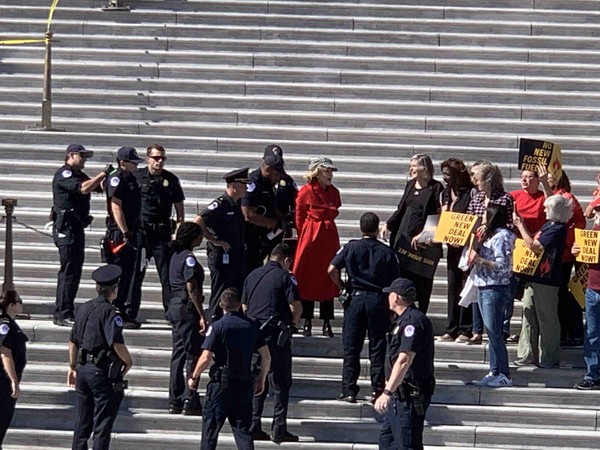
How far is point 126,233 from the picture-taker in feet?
48.9

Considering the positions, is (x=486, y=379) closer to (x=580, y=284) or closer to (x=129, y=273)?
(x=580, y=284)

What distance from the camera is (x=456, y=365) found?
47.3ft

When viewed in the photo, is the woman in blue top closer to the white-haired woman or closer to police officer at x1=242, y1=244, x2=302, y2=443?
the white-haired woman

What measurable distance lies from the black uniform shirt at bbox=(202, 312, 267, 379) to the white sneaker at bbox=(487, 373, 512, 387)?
2510 mm

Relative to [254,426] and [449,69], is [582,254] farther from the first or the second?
[449,69]

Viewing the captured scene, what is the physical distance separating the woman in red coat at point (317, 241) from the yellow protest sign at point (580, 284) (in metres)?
2.17

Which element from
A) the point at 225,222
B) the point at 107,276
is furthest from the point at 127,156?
the point at 107,276

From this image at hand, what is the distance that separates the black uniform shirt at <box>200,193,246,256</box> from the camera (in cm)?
1450

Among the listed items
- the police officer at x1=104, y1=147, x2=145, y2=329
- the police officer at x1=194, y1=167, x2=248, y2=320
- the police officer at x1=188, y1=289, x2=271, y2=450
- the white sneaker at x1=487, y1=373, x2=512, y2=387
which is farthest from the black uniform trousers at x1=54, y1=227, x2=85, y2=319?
the white sneaker at x1=487, y1=373, x2=512, y2=387

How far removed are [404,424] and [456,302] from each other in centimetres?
258

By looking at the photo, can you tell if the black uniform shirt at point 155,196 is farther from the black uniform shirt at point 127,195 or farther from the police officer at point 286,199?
the police officer at point 286,199

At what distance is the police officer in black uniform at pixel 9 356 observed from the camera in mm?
13008

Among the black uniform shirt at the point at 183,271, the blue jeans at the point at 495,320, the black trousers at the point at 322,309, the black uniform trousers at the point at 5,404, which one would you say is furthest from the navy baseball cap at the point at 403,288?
the black uniform trousers at the point at 5,404

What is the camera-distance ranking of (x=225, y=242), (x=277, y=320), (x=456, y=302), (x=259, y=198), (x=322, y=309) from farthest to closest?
1. (x=259, y=198)
2. (x=322, y=309)
3. (x=456, y=302)
4. (x=225, y=242)
5. (x=277, y=320)
